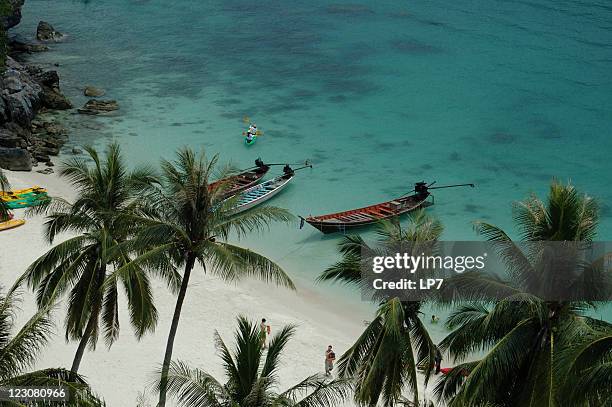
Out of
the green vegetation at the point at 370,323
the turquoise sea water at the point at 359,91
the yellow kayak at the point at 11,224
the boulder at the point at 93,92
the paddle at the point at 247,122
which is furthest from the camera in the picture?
the boulder at the point at 93,92

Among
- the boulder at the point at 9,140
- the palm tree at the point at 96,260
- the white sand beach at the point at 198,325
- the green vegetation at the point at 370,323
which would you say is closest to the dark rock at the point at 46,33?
the boulder at the point at 9,140

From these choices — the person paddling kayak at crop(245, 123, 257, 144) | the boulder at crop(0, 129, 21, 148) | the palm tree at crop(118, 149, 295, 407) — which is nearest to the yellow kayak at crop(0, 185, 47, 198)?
the boulder at crop(0, 129, 21, 148)

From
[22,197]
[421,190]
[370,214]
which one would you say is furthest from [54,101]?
[421,190]

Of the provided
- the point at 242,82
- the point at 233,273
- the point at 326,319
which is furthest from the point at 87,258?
the point at 242,82

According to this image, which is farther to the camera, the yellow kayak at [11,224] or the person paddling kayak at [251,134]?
the person paddling kayak at [251,134]

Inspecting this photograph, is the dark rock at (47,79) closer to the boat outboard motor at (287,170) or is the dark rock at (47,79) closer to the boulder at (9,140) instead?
the boulder at (9,140)

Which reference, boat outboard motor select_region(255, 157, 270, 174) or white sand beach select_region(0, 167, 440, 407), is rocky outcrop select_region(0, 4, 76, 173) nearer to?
white sand beach select_region(0, 167, 440, 407)

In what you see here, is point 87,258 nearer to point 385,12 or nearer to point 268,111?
point 268,111
